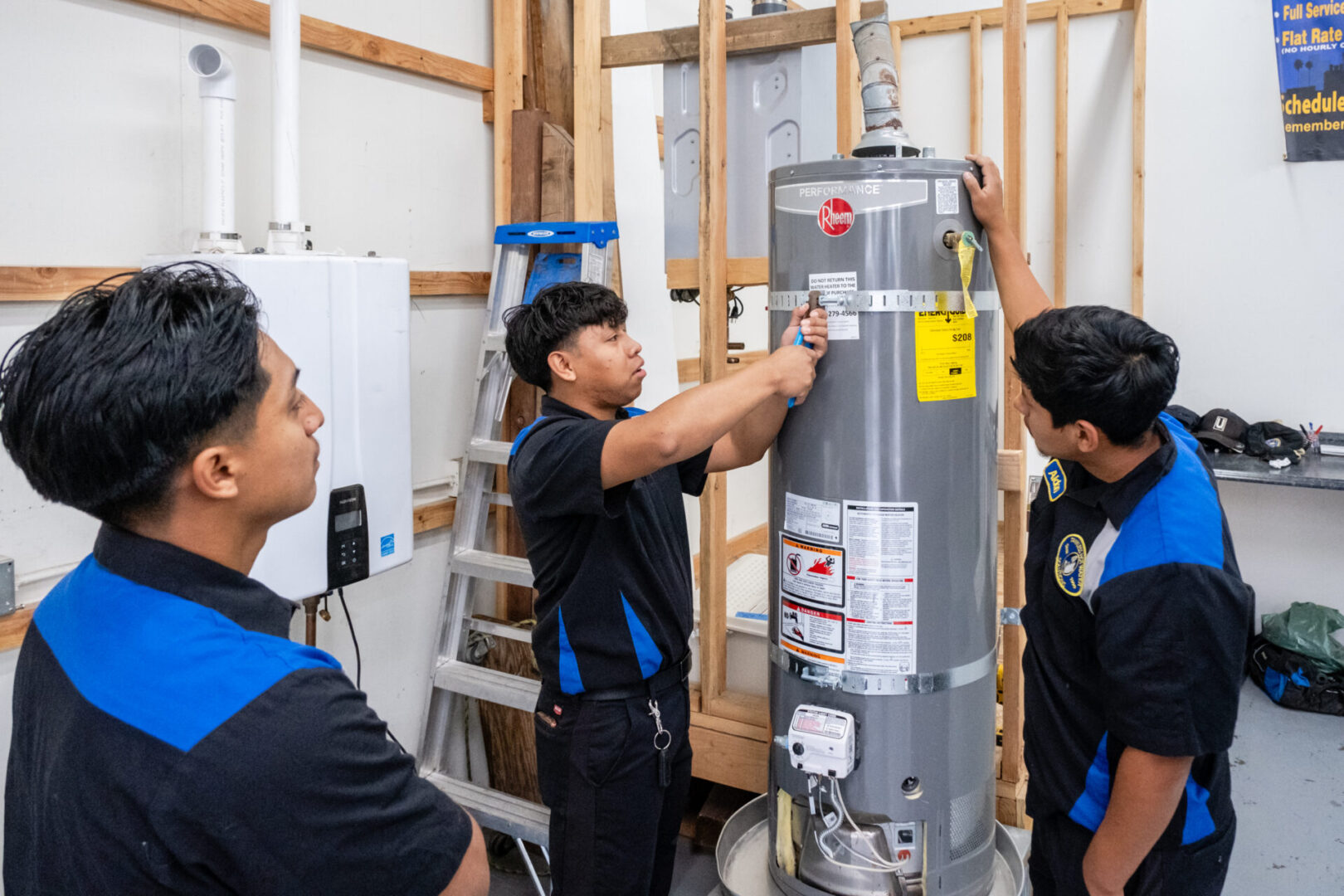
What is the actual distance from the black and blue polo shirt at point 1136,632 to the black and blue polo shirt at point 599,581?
650mm

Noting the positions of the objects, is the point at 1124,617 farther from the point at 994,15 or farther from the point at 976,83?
the point at 994,15

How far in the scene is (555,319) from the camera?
1.79 meters

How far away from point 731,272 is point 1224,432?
2.57m

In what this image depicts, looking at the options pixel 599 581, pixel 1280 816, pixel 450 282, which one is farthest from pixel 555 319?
pixel 1280 816

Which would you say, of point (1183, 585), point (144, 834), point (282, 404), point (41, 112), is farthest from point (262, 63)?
point (1183, 585)

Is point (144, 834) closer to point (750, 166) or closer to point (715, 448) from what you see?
point (715, 448)

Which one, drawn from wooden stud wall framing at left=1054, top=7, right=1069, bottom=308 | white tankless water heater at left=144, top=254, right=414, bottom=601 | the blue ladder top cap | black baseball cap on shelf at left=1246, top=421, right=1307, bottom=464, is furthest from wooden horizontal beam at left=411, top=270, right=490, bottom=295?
black baseball cap on shelf at left=1246, top=421, right=1307, bottom=464

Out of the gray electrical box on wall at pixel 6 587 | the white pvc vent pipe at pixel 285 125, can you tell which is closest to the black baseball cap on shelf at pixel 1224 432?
the white pvc vent pipe at pixel 285 125

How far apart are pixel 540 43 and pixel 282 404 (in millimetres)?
2263

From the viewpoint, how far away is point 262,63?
2266mm

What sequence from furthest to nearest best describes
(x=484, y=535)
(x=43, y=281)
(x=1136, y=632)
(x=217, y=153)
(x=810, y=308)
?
(x=484, y=535) < (x=217, y=153) < (x=43, y=281) < (x=810, y=308) < (x=1136, y=632)

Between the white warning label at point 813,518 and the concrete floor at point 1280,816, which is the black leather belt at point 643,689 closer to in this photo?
the white warning label at point 813,518

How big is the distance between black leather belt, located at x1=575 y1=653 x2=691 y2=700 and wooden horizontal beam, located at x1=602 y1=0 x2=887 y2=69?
1.39 metres

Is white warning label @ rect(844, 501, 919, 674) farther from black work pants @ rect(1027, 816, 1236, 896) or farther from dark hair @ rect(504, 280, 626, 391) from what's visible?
dark hair @ rect(504, 280, 626, 391)
